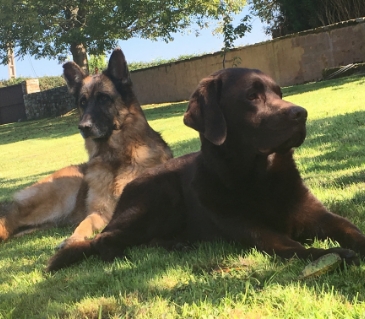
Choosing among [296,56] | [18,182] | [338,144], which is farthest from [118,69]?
[296,56]

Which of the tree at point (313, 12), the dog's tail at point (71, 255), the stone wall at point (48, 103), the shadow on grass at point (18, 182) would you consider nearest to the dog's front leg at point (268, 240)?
the dog's tail at point (71, 255)

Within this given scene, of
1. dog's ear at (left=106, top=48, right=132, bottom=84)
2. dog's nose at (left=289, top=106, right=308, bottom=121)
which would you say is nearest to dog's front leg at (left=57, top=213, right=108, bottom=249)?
dog's ear at (left=106, top=48, right=132, bottom=84)

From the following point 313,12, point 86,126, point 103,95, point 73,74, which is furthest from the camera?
point 313,12

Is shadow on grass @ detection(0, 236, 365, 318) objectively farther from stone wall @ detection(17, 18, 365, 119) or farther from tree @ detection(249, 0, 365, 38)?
tree @ detection(249, 0, 365, 38)

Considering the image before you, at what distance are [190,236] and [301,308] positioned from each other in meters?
1.53

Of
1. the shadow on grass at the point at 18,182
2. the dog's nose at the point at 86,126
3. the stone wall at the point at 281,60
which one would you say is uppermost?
the stone wall at the point at 281,60

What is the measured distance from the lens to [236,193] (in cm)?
304

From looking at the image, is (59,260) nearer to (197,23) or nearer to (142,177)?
(142,177)

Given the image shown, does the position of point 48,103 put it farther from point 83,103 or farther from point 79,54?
point 83,103

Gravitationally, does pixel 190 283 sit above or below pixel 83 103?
below

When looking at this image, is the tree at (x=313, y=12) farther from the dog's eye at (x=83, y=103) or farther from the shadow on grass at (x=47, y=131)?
the dog's eye at (x=83, y=103)

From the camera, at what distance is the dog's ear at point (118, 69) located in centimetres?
520

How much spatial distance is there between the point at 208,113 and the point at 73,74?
2.78m

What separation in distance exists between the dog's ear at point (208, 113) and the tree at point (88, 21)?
19.1m
